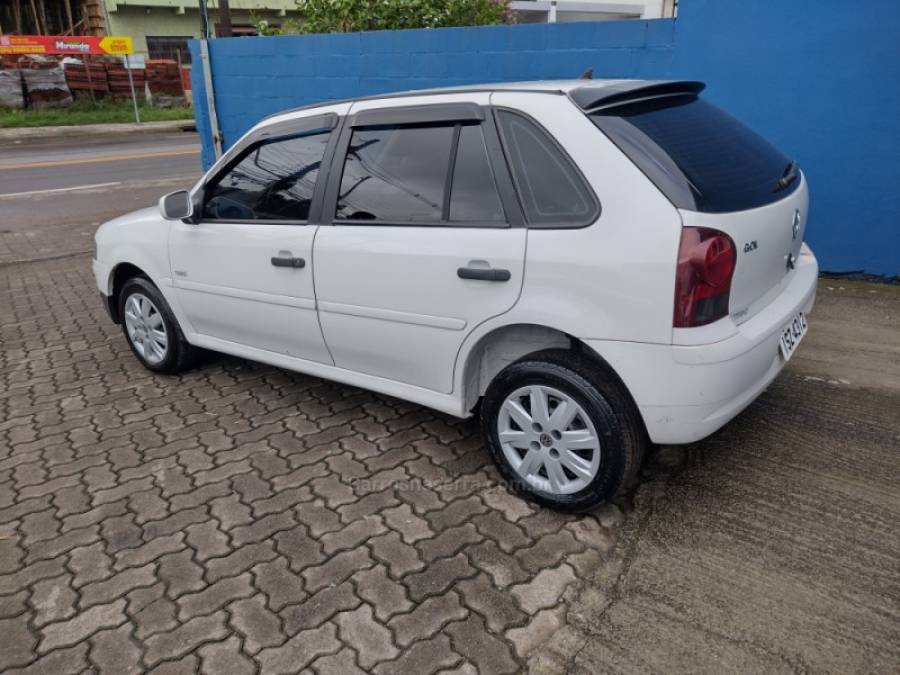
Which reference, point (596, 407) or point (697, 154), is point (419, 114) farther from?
point (596, 407)

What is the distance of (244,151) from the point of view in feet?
12.9

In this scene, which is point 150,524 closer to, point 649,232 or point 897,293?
point 649,232

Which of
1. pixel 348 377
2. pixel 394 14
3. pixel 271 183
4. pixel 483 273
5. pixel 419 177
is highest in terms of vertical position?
pixel 394 14

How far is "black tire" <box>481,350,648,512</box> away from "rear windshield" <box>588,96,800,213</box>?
0.72m

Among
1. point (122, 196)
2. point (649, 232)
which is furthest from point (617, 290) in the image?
point (122, 196)

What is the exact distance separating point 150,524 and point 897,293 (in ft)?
17.4

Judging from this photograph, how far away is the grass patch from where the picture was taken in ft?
73.1

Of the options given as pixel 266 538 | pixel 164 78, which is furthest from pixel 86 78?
pixel 266 538

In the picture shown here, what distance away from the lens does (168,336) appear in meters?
4.56

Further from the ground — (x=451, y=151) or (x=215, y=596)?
(x=451, y=151)

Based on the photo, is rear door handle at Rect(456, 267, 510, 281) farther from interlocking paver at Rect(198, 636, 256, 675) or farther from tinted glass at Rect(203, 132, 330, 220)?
interlocking paver at Rect(198, 636, 256, 675)

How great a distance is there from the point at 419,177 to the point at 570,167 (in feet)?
2.42

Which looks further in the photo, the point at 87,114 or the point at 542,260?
the point at 87,114

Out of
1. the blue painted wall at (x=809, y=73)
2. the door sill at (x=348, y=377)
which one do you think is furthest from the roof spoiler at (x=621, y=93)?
the blue painted wall at (x=809, y=73)
